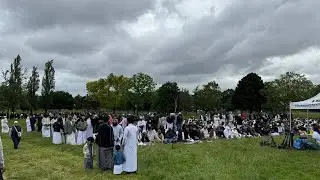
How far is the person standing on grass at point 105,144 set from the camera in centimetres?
1351

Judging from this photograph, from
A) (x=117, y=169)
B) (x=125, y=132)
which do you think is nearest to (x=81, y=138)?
(x=117, y=169)

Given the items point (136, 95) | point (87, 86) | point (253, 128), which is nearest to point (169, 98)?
point (136, 95)

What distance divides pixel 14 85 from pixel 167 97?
29.8m

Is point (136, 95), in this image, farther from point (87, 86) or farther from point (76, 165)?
point (76, 165)

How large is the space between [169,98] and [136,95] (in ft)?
20.5

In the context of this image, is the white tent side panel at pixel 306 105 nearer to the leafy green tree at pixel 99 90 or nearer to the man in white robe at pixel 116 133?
the man in white robe at pixel 116 133

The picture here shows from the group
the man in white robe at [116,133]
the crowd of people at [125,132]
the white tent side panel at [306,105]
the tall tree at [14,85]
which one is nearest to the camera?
the crowd of people at [125,132]

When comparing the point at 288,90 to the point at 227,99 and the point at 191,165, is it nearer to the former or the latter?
the point at 227,99

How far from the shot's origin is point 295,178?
41.2ft

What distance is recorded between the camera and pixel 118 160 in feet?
43.2

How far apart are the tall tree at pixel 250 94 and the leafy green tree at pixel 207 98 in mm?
5094

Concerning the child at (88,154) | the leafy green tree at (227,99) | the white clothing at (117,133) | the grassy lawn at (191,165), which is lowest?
the grassy lawn at (191,165)

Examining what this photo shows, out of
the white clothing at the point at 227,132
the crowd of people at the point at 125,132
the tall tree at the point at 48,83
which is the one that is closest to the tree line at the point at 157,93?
the tall tree at the point at 48,83

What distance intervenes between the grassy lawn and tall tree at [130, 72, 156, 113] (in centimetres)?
5533
